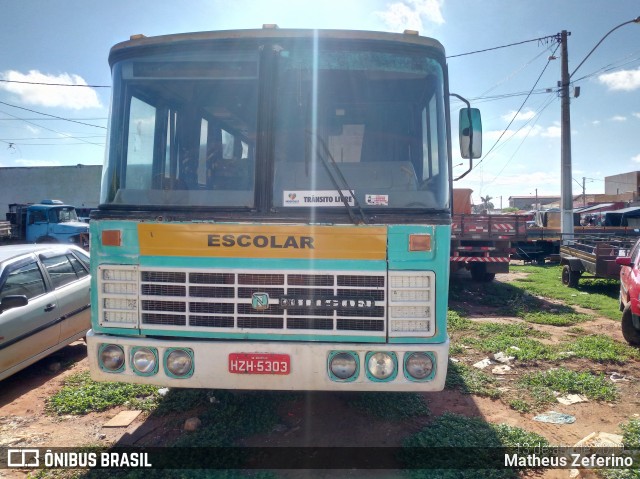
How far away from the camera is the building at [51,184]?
33.3 metres

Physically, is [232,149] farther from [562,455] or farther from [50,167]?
[50,167]

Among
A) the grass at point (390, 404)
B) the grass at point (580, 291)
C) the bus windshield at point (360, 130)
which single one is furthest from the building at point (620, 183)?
the bus windshield at point (360, 130)

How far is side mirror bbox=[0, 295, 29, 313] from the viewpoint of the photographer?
14.5 ft

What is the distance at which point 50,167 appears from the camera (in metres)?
33.7

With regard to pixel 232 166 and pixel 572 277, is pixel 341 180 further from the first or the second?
pixel 572 277

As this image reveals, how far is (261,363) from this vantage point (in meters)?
3.07

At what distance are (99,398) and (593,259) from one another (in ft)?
34.1

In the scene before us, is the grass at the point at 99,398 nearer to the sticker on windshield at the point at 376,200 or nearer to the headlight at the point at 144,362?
the headlight at the point at 144,362

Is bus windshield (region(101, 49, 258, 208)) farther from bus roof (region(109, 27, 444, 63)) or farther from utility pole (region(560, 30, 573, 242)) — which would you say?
utility pole (region(560, 30, 573, 242))

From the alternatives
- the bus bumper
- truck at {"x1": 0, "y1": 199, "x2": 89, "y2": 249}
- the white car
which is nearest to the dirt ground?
the white car

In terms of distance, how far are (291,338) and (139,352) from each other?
1.09 m

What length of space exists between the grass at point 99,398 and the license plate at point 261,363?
174cm

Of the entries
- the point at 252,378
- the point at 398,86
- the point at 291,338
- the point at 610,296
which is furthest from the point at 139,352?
the point at 610,296

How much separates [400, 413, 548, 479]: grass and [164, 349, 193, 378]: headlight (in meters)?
1.72
